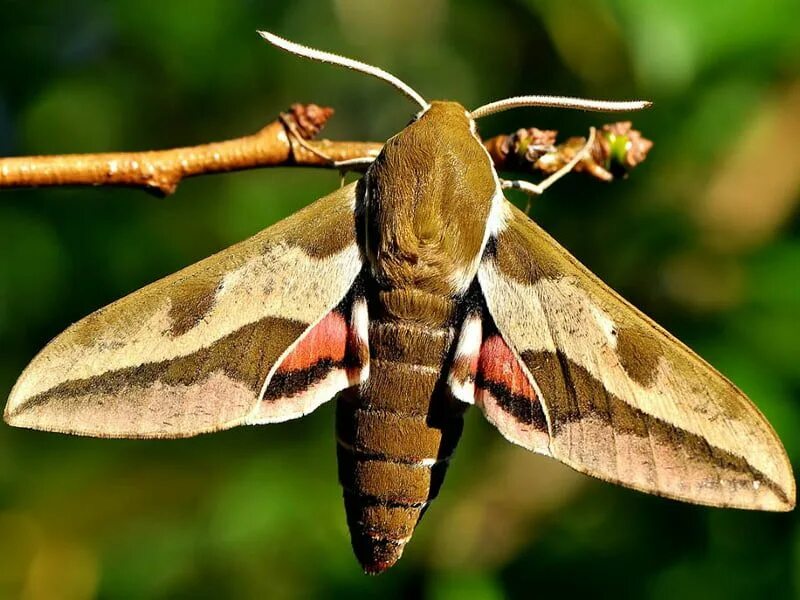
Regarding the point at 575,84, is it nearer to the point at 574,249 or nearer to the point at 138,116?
the point at 574,249

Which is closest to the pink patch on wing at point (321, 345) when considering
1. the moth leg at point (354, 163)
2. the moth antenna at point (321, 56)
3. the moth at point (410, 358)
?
the moth at point (410, 358)

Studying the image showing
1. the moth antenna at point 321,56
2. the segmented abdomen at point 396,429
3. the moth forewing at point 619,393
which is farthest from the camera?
the moth antenna at point 321,56

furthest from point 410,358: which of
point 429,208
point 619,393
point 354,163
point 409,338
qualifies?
point 354,163

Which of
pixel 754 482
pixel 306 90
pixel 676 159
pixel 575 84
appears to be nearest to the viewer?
pixel 754 482

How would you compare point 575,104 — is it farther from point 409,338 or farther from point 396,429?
point 396,429

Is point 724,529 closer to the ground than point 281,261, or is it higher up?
closer to the ground

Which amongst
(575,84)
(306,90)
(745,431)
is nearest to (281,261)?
(745,431)

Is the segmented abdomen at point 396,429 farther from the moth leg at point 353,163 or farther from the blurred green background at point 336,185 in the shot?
the blurred green background at point 336,185
